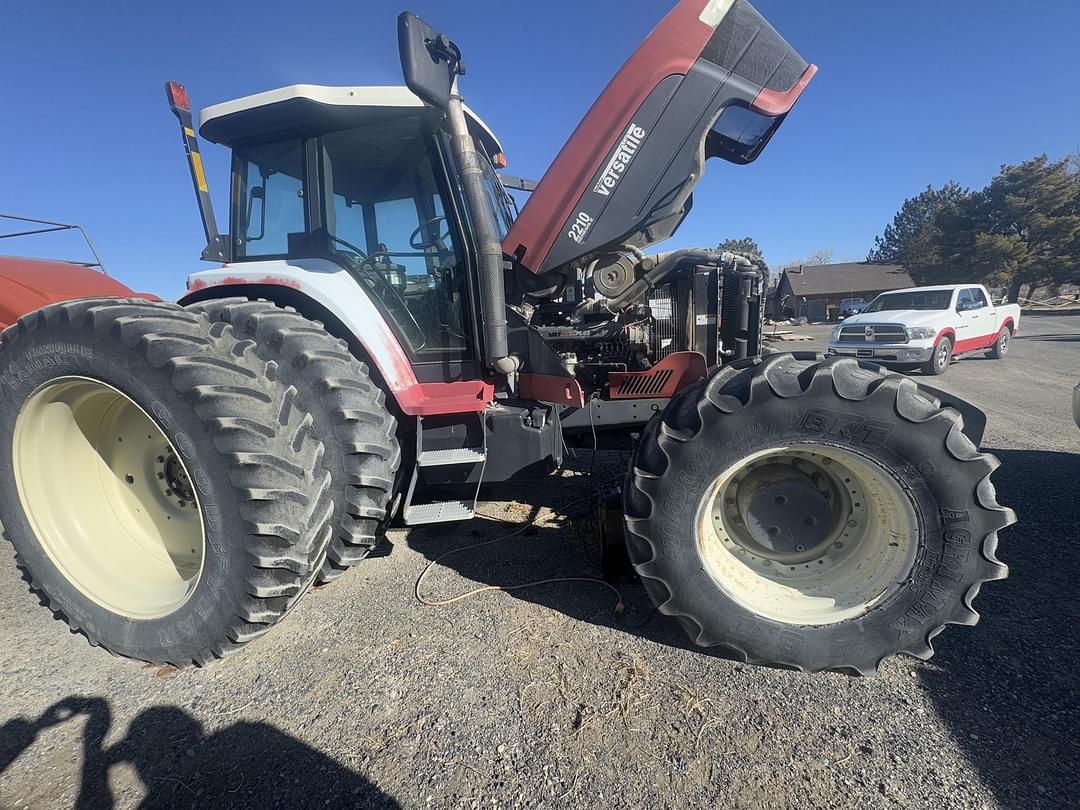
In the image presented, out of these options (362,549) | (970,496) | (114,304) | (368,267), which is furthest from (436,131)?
(970,496)

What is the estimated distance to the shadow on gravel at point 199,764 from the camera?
140 cm

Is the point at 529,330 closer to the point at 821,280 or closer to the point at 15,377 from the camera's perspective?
the point at 15,377

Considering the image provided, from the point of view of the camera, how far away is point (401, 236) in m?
2.60

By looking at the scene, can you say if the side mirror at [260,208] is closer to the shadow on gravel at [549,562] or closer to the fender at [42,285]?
the fender at [42,285]

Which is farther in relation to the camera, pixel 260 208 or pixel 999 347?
pixel 999 347

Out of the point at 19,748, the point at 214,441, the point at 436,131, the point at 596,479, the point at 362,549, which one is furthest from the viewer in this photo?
the point at 596,479

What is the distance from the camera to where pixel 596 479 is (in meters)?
3.75

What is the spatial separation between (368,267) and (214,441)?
122 cm

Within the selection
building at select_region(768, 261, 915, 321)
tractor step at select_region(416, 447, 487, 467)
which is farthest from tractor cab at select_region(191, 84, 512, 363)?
building at select_region(768, 261, 915, 321)

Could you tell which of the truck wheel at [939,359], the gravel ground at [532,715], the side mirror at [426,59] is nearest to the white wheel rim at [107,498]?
the gravel ground at [532,715]

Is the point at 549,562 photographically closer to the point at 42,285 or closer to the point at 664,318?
the point at 664,318

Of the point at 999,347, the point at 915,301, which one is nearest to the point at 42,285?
the point at 915,301

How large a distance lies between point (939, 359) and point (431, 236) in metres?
10.3

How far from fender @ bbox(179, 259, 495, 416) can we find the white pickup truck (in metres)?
9.25
